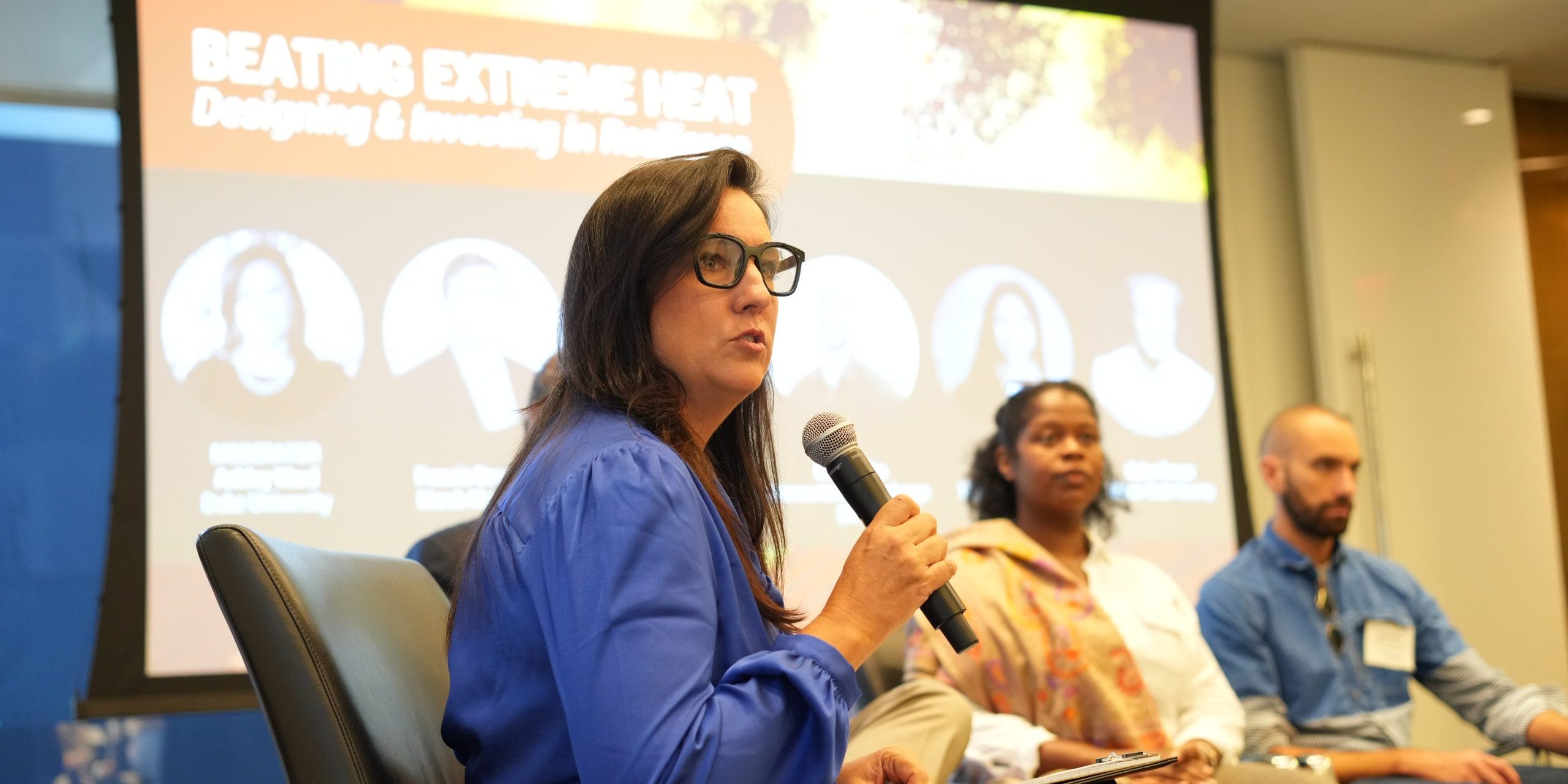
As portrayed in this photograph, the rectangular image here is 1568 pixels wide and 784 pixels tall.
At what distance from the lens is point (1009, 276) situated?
4055mm

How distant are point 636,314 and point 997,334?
290cm

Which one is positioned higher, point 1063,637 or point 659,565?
point 659,565

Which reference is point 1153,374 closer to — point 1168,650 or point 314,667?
point 1168,650

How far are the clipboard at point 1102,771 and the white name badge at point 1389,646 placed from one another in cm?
196

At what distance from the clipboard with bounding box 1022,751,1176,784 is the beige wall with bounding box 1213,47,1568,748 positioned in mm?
3881

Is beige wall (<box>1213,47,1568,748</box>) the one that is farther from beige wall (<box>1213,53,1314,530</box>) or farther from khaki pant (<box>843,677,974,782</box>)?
khaki pant (<box>843,677,974,782</box>)

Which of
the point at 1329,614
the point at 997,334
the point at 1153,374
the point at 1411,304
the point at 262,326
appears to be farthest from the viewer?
the point at 1411,304

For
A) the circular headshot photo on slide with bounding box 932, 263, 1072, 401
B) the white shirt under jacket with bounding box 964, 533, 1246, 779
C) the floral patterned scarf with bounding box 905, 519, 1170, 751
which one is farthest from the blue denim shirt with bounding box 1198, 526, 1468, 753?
the circular headshot photo on slide with bounding box 932, 263, 1072, 401

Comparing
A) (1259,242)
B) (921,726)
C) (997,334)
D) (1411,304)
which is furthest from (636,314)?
(1411,304)

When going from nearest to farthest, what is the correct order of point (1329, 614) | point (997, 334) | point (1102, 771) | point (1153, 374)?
point (1102, 771)
point (1329, 614)
point (997, 334)
point (1153, 374)

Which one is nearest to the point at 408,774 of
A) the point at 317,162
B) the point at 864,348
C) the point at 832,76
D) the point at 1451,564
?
the point at 317,162

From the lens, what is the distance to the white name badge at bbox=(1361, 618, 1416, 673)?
2.91 metres

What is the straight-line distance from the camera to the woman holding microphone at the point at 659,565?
0.99 metres

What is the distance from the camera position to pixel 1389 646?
9.61ft
